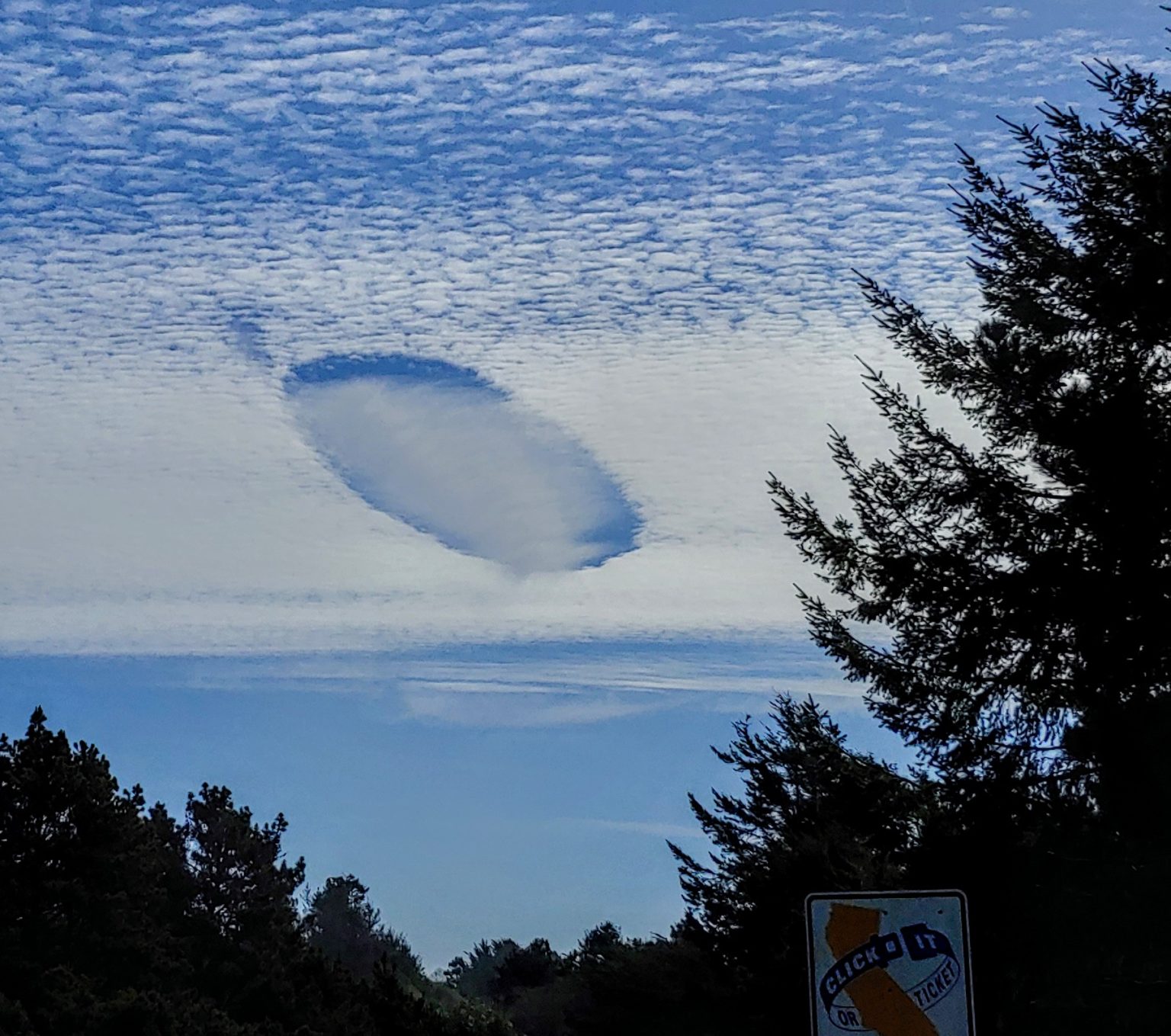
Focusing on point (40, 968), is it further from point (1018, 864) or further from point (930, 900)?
point (930, 900)

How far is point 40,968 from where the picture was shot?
36281 millimetres

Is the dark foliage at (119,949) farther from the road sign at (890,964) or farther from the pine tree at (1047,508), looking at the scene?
the road sign at (890,964)

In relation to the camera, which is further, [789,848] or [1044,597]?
[789,848]

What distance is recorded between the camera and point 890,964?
23.2 ft

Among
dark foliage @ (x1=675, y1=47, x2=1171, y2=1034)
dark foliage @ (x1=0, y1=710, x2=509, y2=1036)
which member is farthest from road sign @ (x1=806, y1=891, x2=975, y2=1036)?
dark foliage @ (x1=0, y1=710, x2=509, y2=1036)

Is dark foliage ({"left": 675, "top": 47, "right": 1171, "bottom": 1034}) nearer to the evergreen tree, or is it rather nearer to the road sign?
the evergreen tree

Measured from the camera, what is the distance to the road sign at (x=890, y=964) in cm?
700

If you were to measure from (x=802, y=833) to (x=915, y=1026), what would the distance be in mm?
26337

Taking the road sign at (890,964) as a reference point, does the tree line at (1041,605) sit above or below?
above

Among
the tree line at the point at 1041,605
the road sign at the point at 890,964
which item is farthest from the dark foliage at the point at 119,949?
the road sign at the point at 890,964

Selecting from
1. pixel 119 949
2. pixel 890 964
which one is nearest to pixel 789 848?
pixel 119 949

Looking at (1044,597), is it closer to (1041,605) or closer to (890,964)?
(1041,605)

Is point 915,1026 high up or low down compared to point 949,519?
down

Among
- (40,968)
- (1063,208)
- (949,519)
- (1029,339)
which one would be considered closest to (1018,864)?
(949,519)
